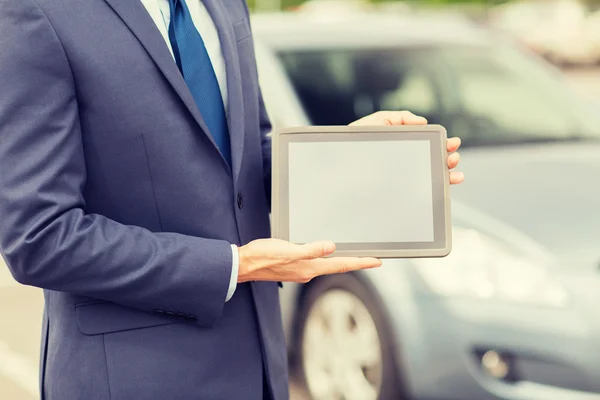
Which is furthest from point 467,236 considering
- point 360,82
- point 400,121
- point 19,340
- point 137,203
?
point 19,340

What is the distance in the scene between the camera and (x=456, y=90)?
4.73 metres

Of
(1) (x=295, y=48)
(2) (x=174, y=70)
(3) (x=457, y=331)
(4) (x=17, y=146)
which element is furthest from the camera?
(1) (x=295, y=48)

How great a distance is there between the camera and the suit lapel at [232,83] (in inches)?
65.6

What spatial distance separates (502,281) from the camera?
3270mm

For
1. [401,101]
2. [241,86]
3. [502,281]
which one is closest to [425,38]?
[401,101]

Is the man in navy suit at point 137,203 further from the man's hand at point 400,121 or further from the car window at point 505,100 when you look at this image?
the car window at point 505,100

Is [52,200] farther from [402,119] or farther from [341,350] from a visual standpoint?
[341,350]

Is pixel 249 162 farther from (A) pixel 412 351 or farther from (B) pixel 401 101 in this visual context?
(B) pixel 401 101

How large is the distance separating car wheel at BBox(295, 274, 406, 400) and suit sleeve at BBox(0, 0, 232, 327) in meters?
1.95

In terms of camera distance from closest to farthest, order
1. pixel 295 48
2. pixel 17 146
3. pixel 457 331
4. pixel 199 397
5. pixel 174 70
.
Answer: pixel 17 146
pixel 174 70
pixel 199 397
pixel 457 331
pixel 295 48

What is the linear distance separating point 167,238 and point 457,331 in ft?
5.97

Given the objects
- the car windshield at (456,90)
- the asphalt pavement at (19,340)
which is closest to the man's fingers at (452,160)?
the asphalt pavement at (19,340)

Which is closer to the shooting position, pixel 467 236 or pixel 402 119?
pixel 402 119

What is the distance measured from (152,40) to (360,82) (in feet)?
10.0
